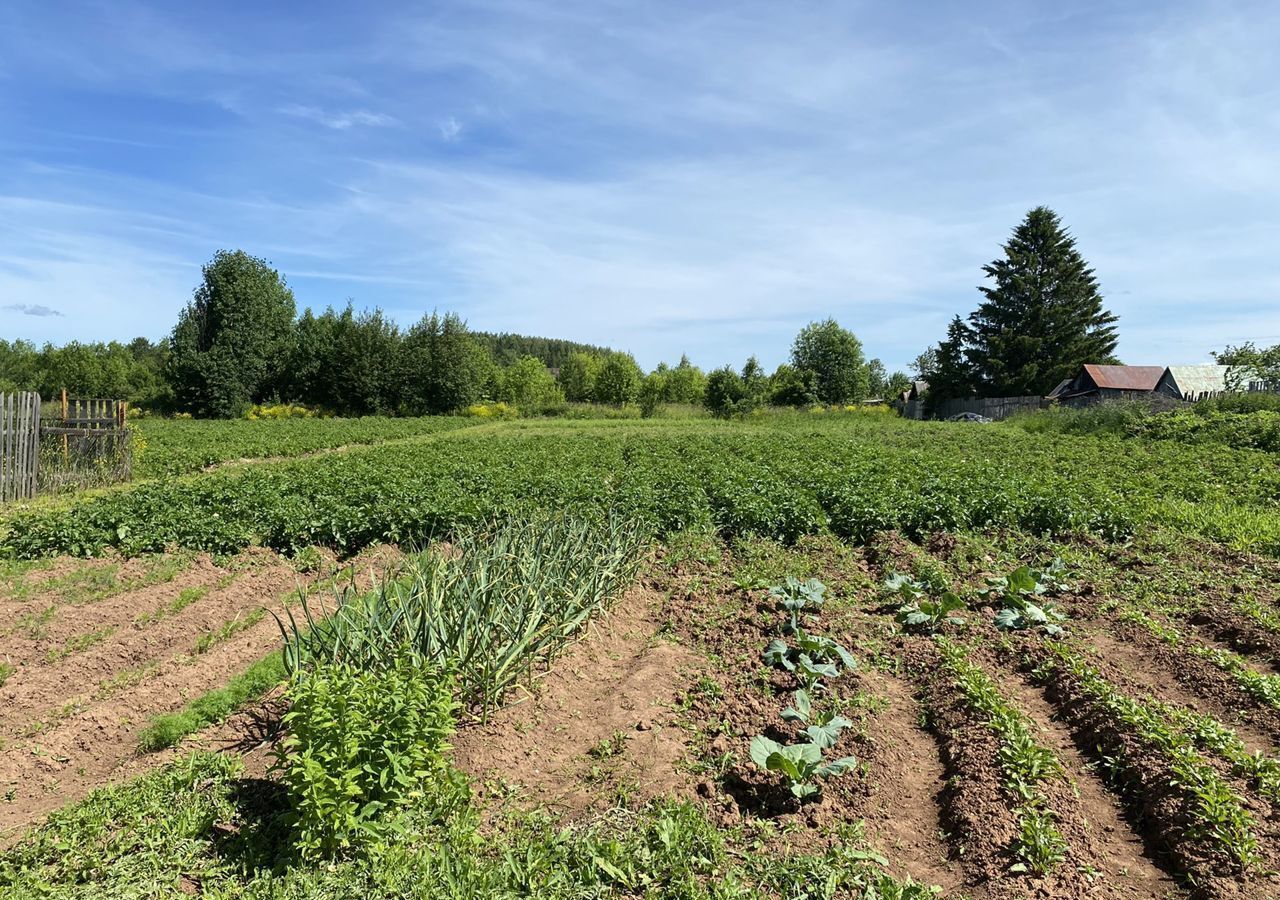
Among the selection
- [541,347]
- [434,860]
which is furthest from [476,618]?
[541,347]

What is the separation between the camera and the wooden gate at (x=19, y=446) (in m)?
13.0

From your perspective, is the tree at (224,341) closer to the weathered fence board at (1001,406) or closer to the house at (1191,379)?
the weathered fence board at (1001,406)

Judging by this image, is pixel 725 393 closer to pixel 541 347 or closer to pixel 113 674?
pixel 113 674

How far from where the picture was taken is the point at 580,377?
248 feet

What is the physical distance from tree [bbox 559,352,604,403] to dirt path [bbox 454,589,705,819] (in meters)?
64.7

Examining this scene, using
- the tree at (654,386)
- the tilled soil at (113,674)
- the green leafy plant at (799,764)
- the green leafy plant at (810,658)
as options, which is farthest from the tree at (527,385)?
the green leafy plant at (799,764)

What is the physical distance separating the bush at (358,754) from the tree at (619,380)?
199 ft

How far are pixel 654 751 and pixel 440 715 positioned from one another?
56.8 inches

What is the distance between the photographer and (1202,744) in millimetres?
4312

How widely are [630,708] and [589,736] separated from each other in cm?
43

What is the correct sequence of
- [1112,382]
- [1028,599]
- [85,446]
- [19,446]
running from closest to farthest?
[1028,599], [19,446], [85,446], [1112,382]

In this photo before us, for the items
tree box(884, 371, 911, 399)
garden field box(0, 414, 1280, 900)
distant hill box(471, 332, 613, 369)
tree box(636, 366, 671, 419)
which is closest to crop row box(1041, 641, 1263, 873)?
garden field box(0, 414, 1280, 900)

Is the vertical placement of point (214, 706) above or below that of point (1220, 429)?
below

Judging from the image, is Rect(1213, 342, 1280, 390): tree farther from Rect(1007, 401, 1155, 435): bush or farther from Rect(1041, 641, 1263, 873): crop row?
Rect(1041, 641, 1263, 873): crop row
